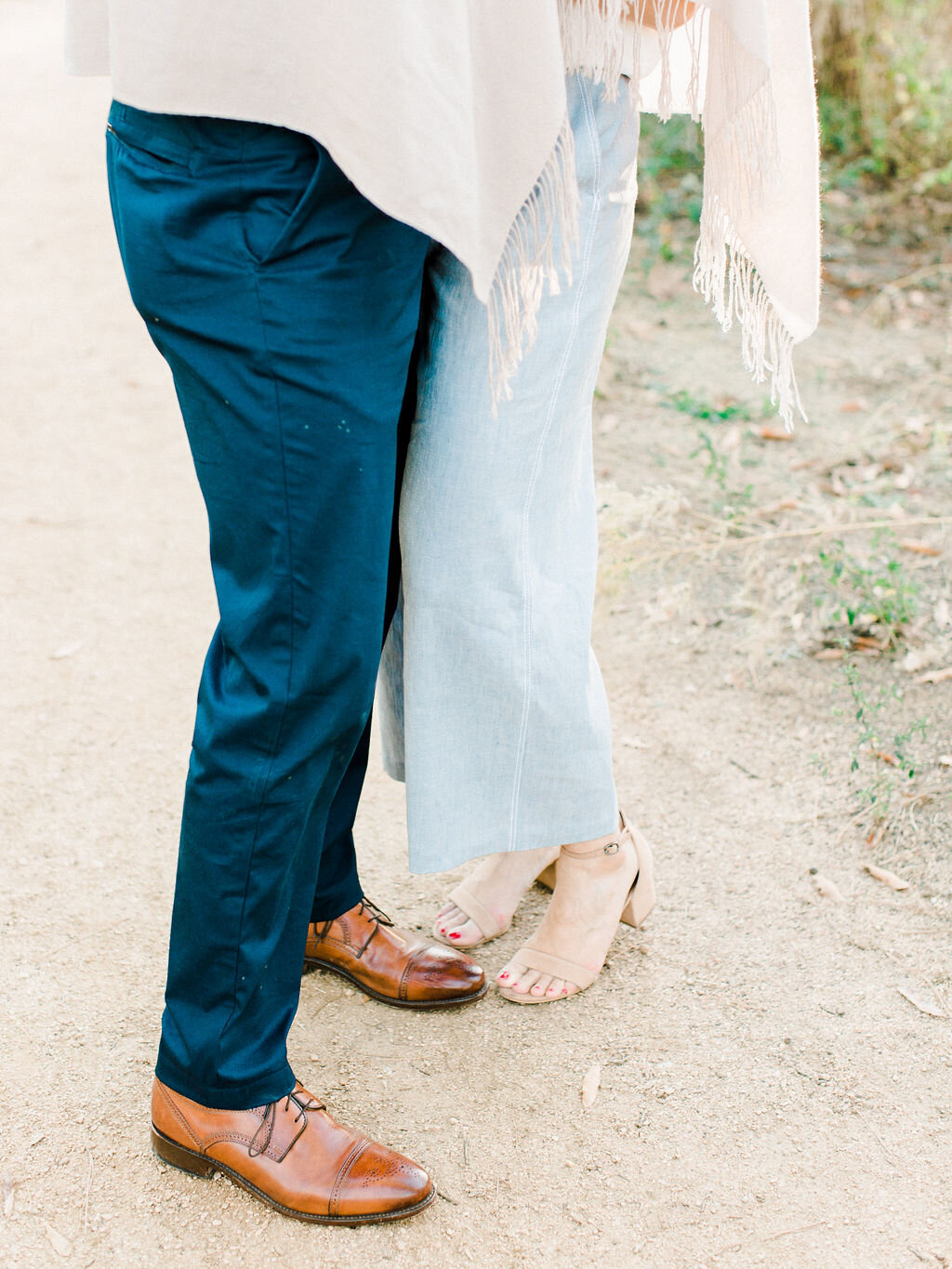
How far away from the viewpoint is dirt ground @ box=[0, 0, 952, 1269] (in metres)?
A: 1.63

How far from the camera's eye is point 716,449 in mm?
3963

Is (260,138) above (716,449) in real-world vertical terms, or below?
above

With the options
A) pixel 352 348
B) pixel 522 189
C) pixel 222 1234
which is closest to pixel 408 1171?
pixel 222 1234

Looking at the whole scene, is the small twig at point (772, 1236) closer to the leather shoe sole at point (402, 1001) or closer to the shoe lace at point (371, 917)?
the leather shoe sole at point (402, 1001)

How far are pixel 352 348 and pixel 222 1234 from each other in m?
1.14

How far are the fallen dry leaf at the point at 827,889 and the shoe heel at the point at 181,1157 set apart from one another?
1191 millimetres

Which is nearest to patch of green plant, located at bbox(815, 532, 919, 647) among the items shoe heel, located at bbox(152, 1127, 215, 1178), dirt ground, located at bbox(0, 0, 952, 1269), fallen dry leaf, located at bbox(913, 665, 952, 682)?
dirt ground, located at bbox(0, 0, 952, 1269)

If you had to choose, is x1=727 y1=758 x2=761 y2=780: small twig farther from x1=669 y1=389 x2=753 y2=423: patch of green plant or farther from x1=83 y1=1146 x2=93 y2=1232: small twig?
x1=669 y1=389 x2=753 y2=423: patch of green plant

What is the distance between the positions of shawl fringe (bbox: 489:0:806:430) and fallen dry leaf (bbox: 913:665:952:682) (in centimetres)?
147

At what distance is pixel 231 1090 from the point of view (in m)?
A: 1.58

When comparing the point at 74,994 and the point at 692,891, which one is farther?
the point at 692,891

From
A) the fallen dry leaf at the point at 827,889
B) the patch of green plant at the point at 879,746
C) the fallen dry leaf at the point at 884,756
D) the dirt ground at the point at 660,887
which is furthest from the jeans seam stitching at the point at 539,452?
the fallen dry leaf at the point at 884,756

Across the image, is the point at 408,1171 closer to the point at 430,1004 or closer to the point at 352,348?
the point at 430,1004

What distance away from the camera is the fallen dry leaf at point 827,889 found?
224cm
